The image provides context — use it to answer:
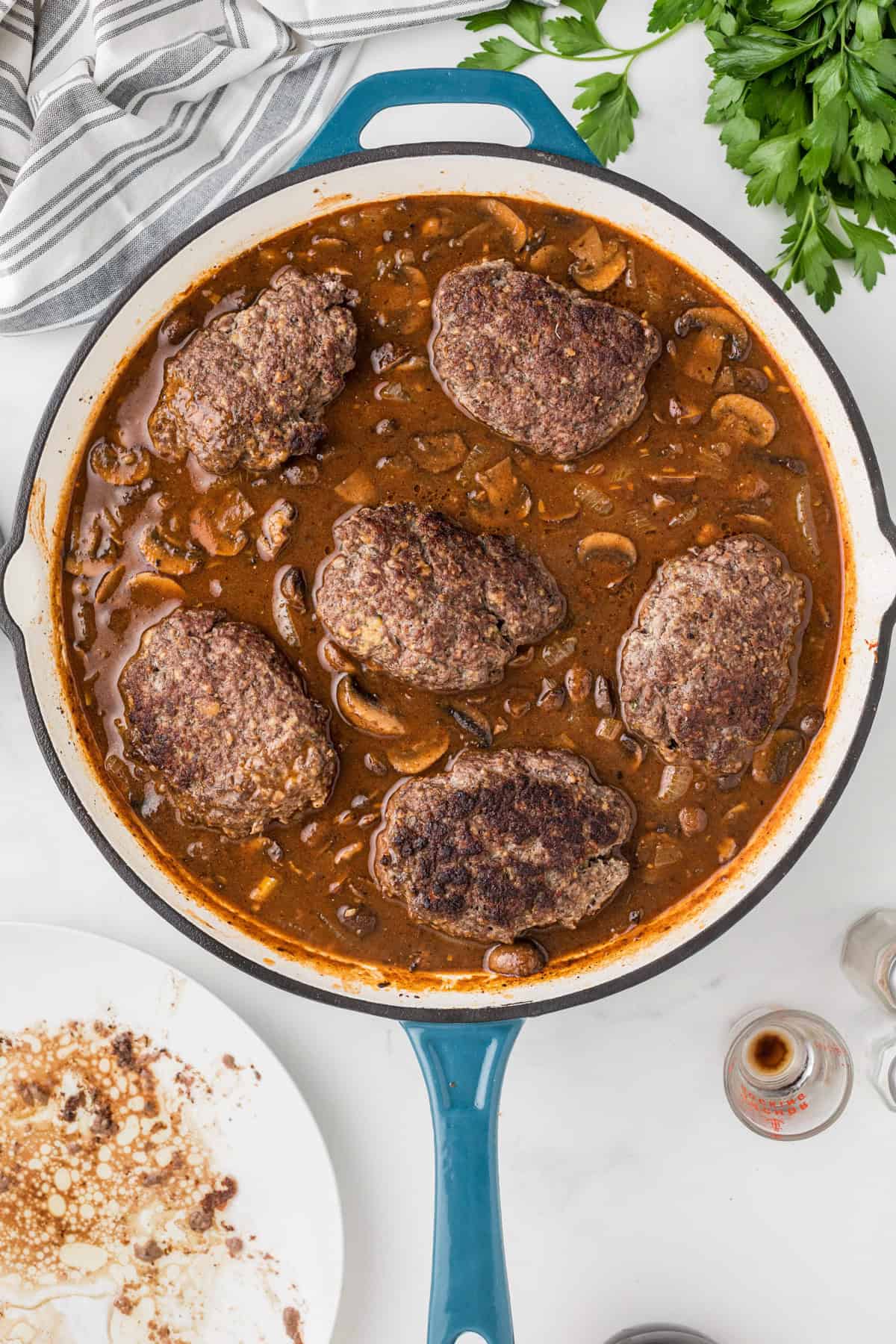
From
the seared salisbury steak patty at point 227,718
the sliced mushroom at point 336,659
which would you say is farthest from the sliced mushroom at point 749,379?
the seared salisbury steak patty at point 227,718

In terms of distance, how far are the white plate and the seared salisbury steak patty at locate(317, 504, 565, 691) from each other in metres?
1.40

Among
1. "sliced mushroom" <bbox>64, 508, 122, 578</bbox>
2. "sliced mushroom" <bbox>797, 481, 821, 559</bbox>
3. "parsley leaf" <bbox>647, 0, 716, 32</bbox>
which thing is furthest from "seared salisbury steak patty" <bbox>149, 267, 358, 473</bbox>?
"sliced mushroom" <bbox>797, 481, 821, 559</bbox>

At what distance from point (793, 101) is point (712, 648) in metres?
1.65

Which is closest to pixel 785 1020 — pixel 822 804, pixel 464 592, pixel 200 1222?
pixel 822 804

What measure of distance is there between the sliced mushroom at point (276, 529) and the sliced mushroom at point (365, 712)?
434 mm

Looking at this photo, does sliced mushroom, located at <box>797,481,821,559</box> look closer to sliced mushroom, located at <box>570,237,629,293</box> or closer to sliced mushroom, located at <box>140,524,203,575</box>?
sliced mushroom, located at <box>570,237,629,293</box>

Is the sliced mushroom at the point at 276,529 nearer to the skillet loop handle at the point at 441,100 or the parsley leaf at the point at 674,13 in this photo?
the skillet loop handle at the point at 441,100

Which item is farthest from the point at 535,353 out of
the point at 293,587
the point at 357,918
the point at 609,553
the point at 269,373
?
the point at 357,918

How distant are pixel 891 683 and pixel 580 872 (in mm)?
1340

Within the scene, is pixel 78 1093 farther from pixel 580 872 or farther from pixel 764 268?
pixel 764 268

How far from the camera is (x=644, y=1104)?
12.3 feet

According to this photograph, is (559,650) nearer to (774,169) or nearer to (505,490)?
(505,490)

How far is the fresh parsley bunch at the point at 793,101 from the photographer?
305 cm

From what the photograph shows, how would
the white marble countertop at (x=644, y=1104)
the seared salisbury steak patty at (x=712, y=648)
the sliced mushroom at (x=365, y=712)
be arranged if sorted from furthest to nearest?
1. the white marble countertop at (x=644, y=1104)
2. the sliced mushroom at (x=365, y=712)
3. the seared salisbury steak patty at (x=712, y=648)
